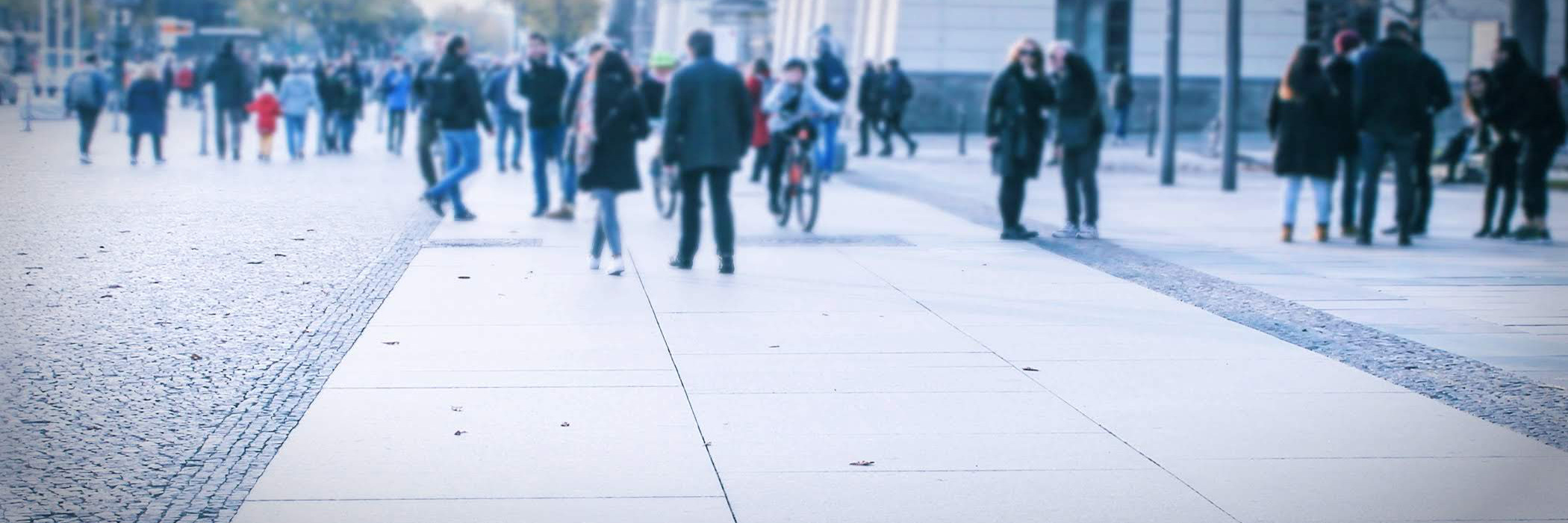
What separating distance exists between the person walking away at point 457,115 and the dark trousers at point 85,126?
4510 mm

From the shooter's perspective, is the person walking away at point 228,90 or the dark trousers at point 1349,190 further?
the person walking away at point 228,90

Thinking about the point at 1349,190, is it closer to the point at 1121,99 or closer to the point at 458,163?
the point at 458,163

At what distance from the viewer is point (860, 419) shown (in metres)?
6.66

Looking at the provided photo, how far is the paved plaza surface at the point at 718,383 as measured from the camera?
550 cm

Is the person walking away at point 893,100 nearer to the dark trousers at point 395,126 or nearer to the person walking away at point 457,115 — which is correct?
the dark trousers at point 395,126

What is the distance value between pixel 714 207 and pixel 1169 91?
9.65m

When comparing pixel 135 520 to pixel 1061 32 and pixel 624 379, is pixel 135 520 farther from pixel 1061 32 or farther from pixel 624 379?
pixel 1061 32

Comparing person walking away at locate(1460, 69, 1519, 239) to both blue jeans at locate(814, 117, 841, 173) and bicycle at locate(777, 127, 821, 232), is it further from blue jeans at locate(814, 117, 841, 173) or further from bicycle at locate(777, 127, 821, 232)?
blue jeans at locate(814, 117, 841, 173)

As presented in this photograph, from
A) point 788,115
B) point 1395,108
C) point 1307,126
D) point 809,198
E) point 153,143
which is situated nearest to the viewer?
point 1395,108

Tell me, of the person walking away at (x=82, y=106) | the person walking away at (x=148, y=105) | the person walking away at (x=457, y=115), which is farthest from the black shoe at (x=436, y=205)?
the person walking away at (x=148, y=105)

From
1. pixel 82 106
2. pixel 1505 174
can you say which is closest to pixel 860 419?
pixel 82 106

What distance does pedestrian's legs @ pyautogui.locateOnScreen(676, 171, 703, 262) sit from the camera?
1141 cm

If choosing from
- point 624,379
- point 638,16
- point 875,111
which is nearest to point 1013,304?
point 624,379

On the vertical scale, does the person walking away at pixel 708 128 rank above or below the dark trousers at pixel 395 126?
above
